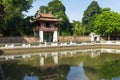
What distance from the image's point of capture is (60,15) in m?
62.2

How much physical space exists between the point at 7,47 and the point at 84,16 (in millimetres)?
43856

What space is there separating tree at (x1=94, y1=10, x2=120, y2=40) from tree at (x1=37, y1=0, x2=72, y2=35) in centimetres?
1120

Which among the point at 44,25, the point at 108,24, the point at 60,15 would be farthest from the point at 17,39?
the point at 60,15

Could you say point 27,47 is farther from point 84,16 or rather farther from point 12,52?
point 84,16

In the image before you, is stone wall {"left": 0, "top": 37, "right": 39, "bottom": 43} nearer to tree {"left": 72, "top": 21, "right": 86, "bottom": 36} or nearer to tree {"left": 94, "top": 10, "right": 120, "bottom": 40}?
tree {"left": 94, "top": 10, "right": 120, "bottom": 40}

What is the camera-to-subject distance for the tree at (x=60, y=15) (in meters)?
62.1

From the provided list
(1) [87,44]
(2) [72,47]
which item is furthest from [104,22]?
(2) [72,47]

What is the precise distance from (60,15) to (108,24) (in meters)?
15.0

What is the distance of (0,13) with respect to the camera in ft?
52.1

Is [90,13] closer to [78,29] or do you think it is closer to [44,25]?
[78,29]

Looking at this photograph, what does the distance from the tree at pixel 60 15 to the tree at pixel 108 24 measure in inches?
441

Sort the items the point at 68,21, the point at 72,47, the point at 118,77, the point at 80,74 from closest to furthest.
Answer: the point at 118,77, the point at 80,74, the point at 72,47, the point at 68,21

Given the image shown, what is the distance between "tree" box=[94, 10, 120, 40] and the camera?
172 ft

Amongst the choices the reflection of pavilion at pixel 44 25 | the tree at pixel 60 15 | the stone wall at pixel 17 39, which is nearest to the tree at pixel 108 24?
the tree at pixel 60 15
